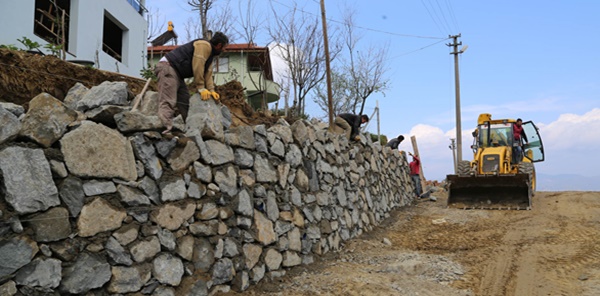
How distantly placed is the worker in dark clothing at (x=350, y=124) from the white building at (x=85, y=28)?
16.0 ft

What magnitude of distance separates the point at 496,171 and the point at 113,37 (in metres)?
12.4

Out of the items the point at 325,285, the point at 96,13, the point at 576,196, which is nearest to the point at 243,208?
the point at 325,285

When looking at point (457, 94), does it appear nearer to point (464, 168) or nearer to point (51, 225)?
point (464, 168)

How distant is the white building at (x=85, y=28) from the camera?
8789 mm

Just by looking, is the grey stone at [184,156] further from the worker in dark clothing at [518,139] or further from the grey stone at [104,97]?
the worker in dark clothing at [518,139]

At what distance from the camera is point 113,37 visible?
1461 cm

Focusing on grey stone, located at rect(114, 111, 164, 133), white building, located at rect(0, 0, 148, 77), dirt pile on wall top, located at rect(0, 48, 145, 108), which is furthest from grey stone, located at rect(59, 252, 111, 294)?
white building, located at rect(0, 0, 148, 77)

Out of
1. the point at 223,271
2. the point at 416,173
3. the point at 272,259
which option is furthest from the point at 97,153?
the point at 416,173

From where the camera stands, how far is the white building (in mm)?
8789

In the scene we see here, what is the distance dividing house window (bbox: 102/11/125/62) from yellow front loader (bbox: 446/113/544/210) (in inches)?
419

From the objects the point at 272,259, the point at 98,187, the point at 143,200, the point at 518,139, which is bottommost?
the point at 272,259

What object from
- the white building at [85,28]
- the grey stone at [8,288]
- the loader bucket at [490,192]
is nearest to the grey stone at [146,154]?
the grey stone at [8,288]

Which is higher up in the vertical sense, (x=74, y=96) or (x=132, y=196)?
(x=74, y=96)

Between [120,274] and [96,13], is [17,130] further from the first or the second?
[96,13]
